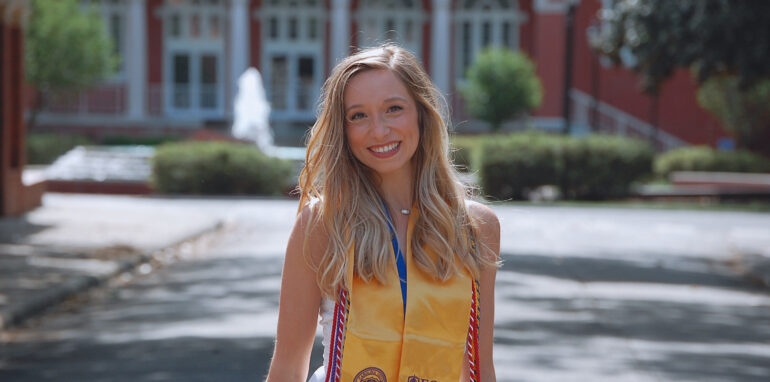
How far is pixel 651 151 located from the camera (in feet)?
87.0

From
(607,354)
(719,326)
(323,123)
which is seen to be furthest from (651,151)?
(323,123)

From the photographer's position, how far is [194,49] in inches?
1629

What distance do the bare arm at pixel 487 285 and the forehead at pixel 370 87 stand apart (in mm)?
368

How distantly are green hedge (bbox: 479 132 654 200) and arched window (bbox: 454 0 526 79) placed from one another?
15.9 meters

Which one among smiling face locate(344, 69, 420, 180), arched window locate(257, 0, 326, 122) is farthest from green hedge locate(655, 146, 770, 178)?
smiling face locate(344, 69, 420, 180)

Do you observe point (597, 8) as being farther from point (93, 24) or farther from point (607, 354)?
point (607, 354)

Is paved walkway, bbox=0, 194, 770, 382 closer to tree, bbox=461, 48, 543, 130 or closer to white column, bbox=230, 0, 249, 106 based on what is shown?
tree, bbox=461, 48, 543, 130

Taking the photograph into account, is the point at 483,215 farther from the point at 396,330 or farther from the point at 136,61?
the point at 136,61

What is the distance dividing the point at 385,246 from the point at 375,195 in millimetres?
192

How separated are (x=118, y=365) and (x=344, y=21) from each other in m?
33.4

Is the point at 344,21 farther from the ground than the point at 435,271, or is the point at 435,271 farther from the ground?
the point at 344,21

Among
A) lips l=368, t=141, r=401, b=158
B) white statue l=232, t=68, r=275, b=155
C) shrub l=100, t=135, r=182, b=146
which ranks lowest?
shrub l=100, t=135, r=182, b=146

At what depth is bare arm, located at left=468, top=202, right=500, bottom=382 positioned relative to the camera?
9.13 feet

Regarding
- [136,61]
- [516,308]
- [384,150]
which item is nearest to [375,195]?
[384,150]
